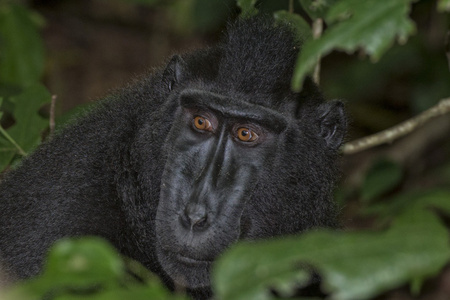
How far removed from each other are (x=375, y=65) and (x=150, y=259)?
5.25m

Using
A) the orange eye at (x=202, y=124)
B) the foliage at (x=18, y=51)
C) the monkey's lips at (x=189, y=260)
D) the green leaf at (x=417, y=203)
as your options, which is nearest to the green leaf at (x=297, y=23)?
the orange eye at (x=202, y=124)

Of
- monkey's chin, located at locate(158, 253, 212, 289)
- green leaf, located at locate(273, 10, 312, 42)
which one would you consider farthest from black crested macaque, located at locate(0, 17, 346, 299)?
green leaf, located at locate(273, 10, 312, 42)

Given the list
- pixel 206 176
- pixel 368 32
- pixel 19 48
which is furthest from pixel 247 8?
pixel 19 48

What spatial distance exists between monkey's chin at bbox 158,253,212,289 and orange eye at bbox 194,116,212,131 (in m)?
0.73

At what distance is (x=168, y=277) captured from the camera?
4035mm

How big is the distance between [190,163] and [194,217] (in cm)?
36

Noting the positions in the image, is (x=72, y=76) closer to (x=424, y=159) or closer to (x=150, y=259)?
(x=424, y=159)

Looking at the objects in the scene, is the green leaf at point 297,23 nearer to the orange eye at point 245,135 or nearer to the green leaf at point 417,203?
the orange eye at point 245,135

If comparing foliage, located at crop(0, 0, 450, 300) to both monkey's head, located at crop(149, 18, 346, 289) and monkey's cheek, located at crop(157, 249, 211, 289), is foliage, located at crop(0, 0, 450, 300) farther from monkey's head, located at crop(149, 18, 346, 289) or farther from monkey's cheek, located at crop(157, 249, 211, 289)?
monkey's cheek, located at crop(157, 249, 211, 289)

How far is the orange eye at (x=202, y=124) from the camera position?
389 cm

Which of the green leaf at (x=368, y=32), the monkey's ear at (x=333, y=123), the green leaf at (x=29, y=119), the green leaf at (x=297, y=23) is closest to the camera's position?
the green leaf at (x=368, y=32)

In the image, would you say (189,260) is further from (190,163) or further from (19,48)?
(19,48)

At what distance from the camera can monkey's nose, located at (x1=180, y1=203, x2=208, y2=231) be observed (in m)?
3.52

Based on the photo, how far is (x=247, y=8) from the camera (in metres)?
4.30
